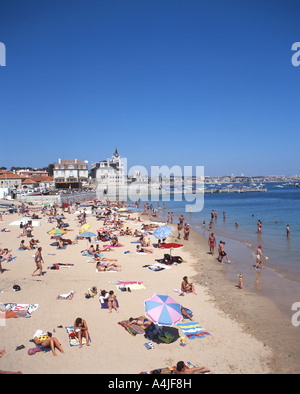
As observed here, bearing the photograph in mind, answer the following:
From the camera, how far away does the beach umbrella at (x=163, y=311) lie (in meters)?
6.27

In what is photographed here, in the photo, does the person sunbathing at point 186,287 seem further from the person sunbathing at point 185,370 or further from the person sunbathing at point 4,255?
the person sunbathing at point 4,255

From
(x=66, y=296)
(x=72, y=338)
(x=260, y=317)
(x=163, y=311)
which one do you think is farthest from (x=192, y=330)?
(x=66, y=296)

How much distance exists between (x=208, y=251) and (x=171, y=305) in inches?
411

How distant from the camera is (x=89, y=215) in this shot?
109 ft

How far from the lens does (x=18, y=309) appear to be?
25.5 ft

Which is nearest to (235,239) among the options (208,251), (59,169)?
(208,251)

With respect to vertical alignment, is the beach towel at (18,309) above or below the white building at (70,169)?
below

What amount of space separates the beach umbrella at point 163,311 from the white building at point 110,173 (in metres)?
96.9

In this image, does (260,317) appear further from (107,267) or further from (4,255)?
(4,255)

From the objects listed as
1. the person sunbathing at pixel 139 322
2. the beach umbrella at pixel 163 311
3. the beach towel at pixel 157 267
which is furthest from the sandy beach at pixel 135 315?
the beach umbrella at pixel 163 311

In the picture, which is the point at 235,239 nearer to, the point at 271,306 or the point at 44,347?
the point at 271,306

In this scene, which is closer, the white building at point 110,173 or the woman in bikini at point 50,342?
the woman in bikini at point 50,342

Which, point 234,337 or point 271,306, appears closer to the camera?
point 234,337
